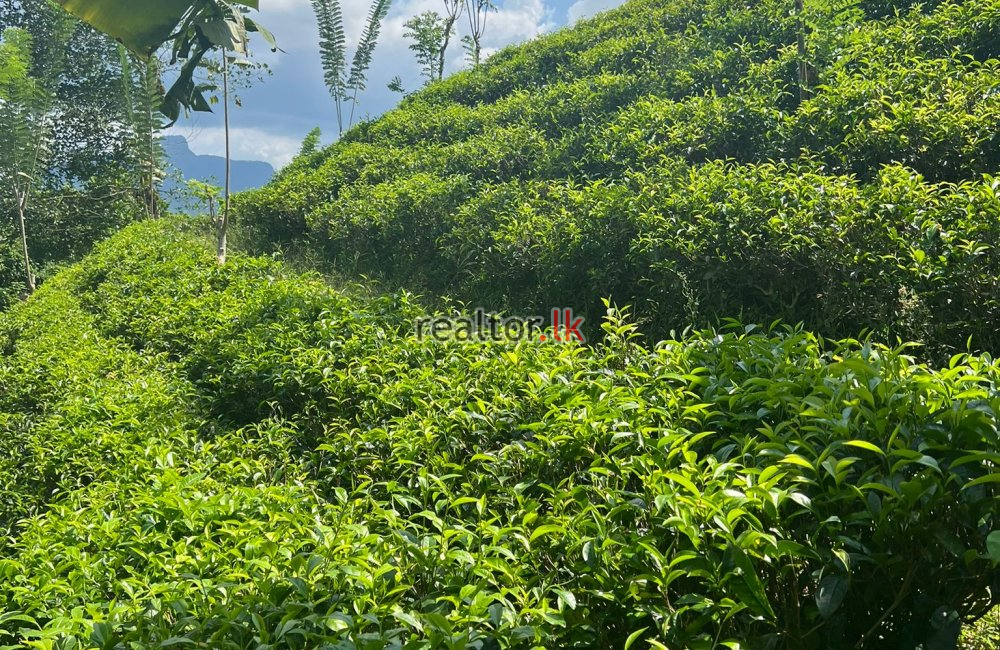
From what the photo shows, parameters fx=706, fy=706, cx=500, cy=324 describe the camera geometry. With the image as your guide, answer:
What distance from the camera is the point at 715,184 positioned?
504 centimetres

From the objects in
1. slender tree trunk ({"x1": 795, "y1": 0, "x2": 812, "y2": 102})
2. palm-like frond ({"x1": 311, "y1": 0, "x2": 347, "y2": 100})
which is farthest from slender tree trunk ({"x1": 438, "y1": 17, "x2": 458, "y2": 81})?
slender tree trunk ({"x1": 795, "y1": 0, "x2": 812, "y2": 102})

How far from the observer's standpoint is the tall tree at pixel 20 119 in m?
13.1

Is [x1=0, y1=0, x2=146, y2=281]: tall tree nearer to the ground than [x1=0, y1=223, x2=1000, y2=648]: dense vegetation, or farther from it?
farther from it

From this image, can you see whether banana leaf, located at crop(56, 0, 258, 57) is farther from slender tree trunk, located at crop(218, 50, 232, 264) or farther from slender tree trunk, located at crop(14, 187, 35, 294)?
slender tree trunk, located at crop(14, 187, 35, 294)

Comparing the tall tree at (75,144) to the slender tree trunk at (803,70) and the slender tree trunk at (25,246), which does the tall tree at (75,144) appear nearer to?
the slender tree trunk at (25,246)

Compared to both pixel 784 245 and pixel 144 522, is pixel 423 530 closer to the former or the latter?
pixel 144 522

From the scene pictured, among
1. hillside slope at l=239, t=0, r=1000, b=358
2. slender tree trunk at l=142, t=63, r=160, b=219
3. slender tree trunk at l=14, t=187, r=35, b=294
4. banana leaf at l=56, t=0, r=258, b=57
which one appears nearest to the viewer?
hillside slope at l=239, t=0, r=1000, b=358

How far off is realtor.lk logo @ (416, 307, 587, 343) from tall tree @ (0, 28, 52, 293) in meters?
11.8

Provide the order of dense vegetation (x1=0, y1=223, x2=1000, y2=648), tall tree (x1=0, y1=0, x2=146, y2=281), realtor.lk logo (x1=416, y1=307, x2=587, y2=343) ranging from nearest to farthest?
dense vegetation (x1=0, y1=223, x2=1000, y2=648), realtor.lk logo (x1=416, y1=307, x2=587, y2=343), tall tree (x1=0, y1=0, x2=146, y2=281)

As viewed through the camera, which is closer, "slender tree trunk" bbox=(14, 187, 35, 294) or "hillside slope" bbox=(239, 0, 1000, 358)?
"hillside slope" bbox=(239, 0, 1000, 358)

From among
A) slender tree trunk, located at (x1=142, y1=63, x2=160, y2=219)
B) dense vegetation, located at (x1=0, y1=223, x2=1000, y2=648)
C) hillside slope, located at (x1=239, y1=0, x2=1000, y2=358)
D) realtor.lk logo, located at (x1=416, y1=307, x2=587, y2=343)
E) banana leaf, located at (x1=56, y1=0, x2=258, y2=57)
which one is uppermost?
slender tree trunk, located at (x1=142, y1=63, x2=160, y2=219)

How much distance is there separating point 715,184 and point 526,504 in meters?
3.42

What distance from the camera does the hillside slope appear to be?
12.9ft

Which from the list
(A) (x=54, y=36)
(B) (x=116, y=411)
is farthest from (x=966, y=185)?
(A) (x=54, y=36)
